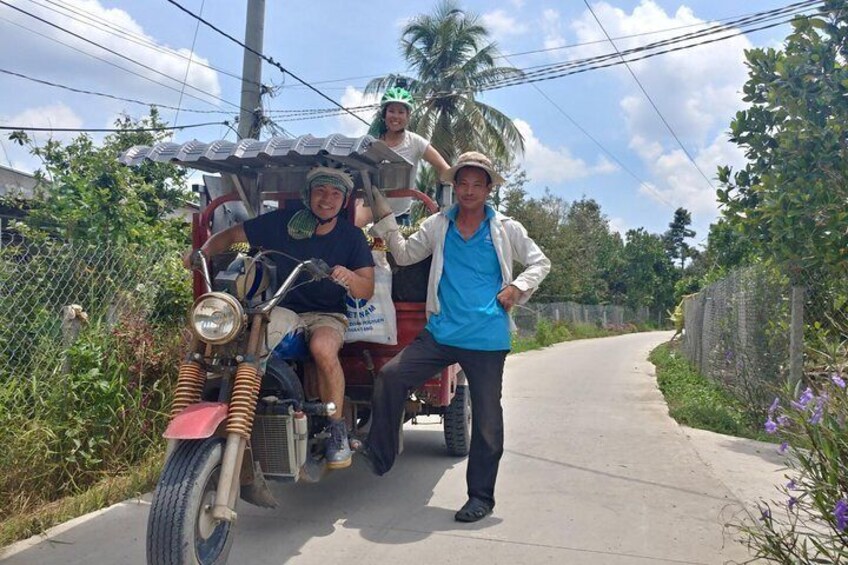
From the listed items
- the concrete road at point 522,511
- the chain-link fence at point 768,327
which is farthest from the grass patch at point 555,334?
the concrete road at point 522,511

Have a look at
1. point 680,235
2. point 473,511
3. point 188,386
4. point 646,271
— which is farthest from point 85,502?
point 680,235

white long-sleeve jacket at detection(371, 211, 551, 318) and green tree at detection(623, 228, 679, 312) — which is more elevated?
green tree at detection(623, 228, 679, 312)

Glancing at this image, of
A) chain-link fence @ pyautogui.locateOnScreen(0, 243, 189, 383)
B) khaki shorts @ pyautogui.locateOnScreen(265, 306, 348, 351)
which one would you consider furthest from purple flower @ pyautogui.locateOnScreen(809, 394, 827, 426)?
chain-link fence @ pyautogui.locateOnScreen(0, 243, 189, 383)

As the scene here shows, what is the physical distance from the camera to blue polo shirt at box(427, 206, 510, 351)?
451 cm

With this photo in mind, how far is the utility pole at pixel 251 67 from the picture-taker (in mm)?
→ 10211

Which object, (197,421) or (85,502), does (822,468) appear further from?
(85,502)

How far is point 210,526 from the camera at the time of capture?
3.26 metres

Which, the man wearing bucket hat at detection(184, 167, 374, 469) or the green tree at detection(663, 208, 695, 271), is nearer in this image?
the man wearing bucket hat at detection(184, 167, 374, 469)

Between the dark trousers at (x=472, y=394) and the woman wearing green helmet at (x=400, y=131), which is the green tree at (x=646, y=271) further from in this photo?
the dark trousers at (x=472, y=394)

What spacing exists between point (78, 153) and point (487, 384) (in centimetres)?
607

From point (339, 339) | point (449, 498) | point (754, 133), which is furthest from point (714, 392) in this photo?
point (339, 339)

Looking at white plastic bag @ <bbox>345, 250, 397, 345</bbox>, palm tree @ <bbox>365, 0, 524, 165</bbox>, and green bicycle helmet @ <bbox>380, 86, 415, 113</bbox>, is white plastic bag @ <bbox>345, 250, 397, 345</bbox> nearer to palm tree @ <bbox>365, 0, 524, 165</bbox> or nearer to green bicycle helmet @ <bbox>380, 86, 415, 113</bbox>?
green bicycle helmet @ <bbox>380, 86, 415, 113</bbox>

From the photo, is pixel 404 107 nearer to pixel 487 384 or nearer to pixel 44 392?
pixel 487 384

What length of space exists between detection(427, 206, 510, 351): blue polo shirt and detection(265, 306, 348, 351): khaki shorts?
25.1 inches
